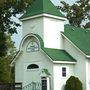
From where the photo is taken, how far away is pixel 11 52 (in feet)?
252

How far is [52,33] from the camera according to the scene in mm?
41156

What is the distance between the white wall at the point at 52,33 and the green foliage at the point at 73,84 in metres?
4.24

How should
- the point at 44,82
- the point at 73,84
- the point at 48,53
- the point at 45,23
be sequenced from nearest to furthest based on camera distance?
the point at 73,84, the point at 48,53, the point at 44,82, the point at 45,23

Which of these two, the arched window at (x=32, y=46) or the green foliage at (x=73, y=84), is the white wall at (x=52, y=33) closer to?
the arched window at (x=32, y=46)

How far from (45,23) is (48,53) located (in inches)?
143

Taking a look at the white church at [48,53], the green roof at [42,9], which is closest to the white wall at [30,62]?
the white church at [48,53]

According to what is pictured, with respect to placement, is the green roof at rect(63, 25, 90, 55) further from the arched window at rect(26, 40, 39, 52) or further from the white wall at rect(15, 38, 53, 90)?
the white wall at rect(15, 38, 53, 90)

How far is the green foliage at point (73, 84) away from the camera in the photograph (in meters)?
38.3

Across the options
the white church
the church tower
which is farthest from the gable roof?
the church tower

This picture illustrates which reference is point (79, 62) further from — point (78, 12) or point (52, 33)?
point (78, 12)

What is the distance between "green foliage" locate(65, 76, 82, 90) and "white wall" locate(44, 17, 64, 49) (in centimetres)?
424

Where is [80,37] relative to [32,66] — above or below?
above

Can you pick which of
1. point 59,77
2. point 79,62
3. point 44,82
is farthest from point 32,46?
point 79,62

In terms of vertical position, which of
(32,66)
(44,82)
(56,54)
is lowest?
(44,82)
